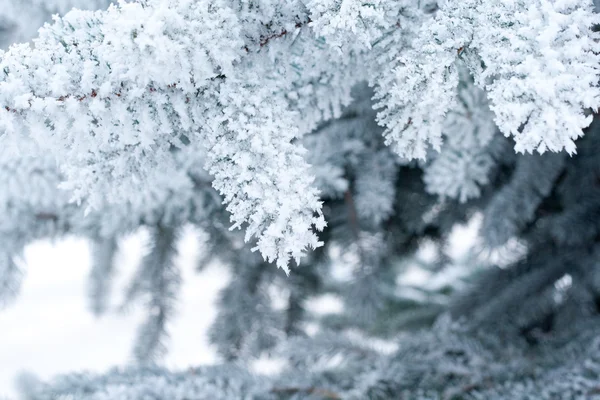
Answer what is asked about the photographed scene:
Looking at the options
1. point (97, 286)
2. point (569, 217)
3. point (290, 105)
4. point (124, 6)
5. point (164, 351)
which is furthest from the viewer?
point (97, 286)

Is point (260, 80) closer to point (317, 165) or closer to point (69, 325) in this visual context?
point (317, 165)

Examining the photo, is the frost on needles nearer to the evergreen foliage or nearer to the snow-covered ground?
the evergreen foliage

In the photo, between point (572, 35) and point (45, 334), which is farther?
point (45, 334)

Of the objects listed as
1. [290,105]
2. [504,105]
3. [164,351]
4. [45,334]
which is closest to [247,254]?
[164,351]

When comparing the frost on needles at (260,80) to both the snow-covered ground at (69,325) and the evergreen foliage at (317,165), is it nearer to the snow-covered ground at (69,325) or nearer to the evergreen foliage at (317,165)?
the evergreen foliage at (317,165)

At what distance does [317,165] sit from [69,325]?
171 centimetres

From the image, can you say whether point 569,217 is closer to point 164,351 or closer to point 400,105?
point 400,105

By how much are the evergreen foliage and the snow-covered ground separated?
2.75ft

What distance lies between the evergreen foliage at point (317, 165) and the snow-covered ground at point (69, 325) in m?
0.84

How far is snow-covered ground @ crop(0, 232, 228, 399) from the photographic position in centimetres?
167

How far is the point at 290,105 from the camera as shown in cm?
33

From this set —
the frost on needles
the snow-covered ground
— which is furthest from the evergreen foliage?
the snow-covered ground

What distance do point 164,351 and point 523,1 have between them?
0.64 meters

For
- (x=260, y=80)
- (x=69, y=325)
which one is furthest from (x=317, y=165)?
(x=69, y=325)
